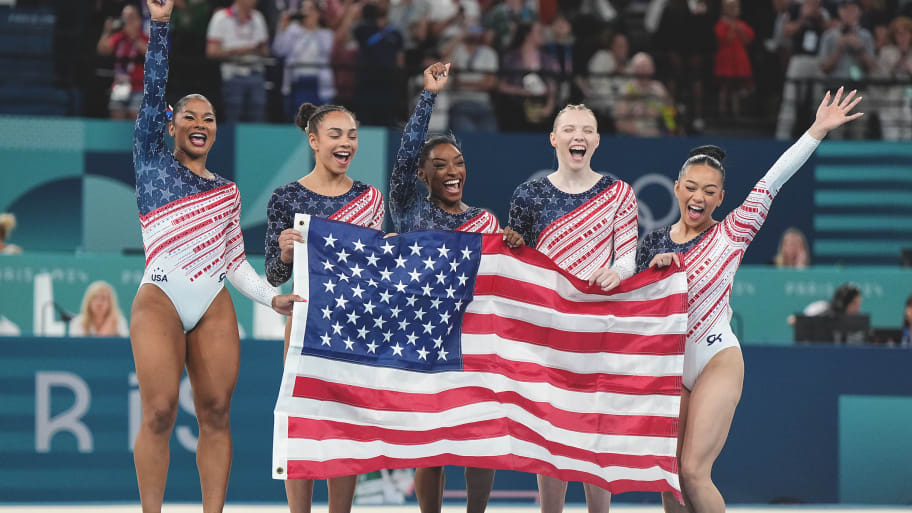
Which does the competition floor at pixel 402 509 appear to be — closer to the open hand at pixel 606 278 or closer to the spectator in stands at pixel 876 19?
the open hand at pixel 606 278

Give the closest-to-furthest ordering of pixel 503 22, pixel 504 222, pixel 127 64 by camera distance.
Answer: pixel 127 64, pixel 504 222, pixel 503 22

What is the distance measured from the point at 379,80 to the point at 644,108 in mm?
2589

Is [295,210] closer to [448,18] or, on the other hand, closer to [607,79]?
[448,18]

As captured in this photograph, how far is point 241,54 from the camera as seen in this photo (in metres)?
10.6

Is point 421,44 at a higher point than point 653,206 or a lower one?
higher

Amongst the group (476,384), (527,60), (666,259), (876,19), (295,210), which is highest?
(876,19)

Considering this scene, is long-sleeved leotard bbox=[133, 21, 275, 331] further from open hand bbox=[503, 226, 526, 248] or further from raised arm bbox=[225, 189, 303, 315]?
open hand bbox=[503, 226, 526, 248]

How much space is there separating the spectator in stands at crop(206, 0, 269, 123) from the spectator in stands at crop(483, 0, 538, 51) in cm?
236

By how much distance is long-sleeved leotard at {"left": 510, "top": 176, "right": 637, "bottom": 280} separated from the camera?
18.0ft

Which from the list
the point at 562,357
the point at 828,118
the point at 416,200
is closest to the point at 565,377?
the point at 562,357

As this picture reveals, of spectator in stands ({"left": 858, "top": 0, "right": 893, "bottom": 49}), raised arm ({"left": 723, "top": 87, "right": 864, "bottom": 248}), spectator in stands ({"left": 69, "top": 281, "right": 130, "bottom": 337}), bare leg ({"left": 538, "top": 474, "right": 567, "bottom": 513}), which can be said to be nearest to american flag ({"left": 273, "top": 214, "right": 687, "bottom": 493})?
bare leg ({"left": 538, "top": 474, "right": 567, "bottom": 513})

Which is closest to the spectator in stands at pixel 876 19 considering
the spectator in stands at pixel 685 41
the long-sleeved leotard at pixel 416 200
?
the spectator in stands at pixel 685 41

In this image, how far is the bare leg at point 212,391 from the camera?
5.21 metres

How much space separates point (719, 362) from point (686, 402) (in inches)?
9.7
